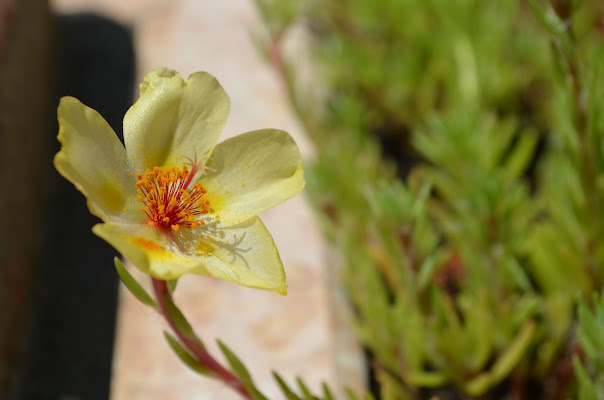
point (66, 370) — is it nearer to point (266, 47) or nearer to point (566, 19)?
point (266, 47)

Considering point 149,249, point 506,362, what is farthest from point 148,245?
point 506,362

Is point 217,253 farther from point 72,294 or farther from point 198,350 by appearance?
point 72,294

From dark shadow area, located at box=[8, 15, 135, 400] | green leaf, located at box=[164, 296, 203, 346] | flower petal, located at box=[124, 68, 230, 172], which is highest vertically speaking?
flower petal, located at box=[124, 68, 230, 172]

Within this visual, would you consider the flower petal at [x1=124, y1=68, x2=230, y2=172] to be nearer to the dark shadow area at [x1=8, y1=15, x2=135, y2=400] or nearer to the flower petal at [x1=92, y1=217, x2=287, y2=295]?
the flower petal at [x1=92, y1=217, x2=287, y2=295]

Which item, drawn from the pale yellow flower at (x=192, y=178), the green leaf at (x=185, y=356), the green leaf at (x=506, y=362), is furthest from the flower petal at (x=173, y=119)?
the green leaf at (x=506, y=362)

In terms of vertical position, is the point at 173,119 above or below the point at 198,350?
above

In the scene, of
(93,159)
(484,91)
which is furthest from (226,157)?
(484,91)

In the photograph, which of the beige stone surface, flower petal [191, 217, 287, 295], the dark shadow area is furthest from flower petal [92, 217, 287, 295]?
the dark shadow area
